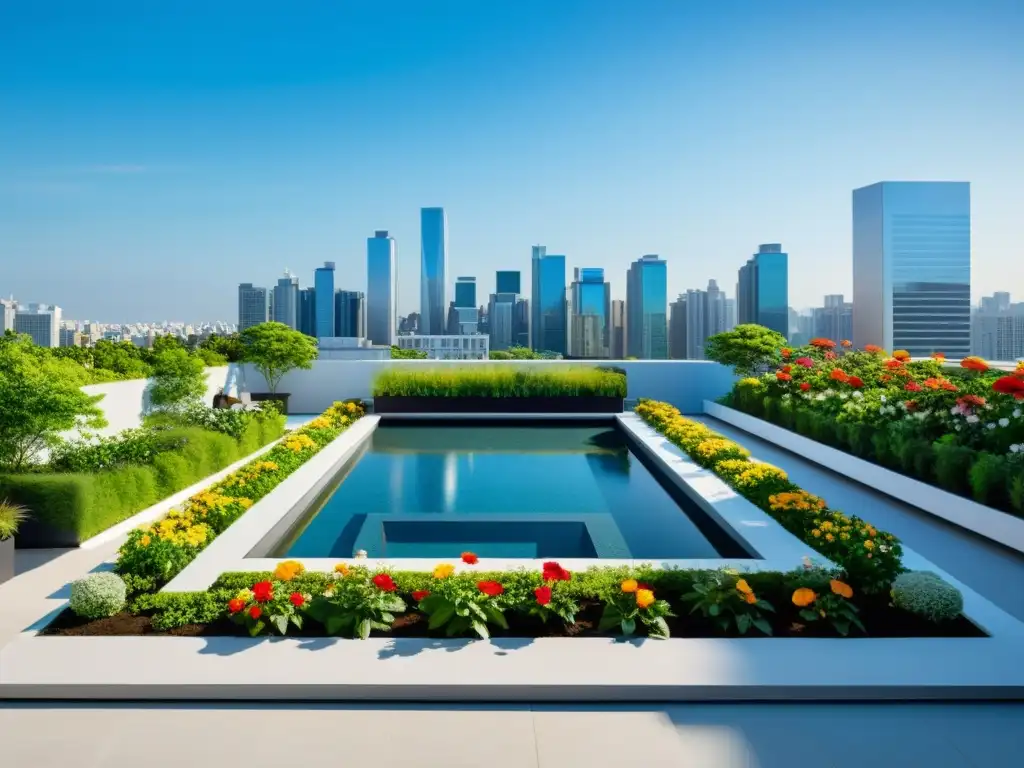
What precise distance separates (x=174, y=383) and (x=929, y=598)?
899 centimetres

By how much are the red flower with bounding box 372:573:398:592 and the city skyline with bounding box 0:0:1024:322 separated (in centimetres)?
922

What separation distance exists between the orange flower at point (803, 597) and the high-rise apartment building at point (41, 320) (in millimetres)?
35841

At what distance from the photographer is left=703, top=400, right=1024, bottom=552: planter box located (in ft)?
16.1

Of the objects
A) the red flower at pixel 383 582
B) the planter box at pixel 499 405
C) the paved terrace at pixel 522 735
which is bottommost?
the paved terrace at pixel 522 735

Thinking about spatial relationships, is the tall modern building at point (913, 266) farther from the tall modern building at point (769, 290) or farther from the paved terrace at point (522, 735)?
the paved terrace at point (522, 735)

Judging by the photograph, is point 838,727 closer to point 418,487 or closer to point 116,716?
point 116,716

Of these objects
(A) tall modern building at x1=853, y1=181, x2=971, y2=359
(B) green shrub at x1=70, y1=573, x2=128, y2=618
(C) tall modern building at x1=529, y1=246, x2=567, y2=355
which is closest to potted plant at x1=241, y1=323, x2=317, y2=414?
(B) green shrub at x1=70, y1=573, x2=128, y2=618

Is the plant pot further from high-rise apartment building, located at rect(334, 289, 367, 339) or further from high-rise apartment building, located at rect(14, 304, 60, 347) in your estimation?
high-rise apartment building, located at rect(334, 289, 367, 339)

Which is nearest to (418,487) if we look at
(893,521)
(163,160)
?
(893,521)

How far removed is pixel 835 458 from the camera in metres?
7.79

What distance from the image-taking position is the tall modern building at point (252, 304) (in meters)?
50.7

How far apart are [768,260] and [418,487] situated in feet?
116

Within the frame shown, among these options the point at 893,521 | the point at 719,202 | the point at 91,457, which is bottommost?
the point at 893,521

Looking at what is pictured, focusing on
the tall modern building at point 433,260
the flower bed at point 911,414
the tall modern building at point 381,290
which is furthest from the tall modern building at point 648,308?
the flower bed at point 911,414
